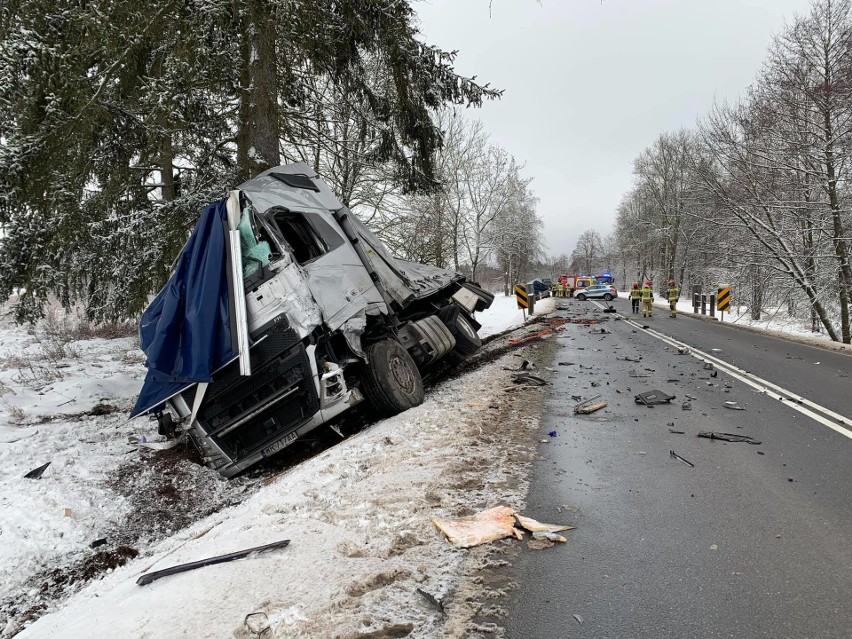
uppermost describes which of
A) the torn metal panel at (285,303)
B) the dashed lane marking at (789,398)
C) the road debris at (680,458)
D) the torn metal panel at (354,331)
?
the torn metal panel at (285,303)

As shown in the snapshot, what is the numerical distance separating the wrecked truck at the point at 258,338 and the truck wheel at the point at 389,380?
0.06ft

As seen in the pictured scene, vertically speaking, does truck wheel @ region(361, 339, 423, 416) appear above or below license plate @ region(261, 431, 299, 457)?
above

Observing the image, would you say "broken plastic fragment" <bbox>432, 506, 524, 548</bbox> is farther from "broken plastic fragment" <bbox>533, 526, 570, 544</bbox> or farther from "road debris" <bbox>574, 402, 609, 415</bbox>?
"road debris" <bbox>574, 402, 609, 415</bbox>

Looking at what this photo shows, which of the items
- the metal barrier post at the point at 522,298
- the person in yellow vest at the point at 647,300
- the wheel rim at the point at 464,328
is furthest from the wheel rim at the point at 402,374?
the person in yellow vest at the point at 647,300

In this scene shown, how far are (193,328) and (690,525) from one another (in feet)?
14.6

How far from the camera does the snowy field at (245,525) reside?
2391mm

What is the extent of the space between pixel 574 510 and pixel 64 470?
4.70 metres

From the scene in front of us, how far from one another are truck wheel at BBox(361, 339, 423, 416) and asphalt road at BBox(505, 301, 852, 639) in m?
1.71

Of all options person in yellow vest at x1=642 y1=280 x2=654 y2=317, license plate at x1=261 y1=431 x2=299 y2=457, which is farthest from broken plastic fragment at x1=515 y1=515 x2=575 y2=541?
person in yellow vest at x1=642 y1=280 x2=654 y2=317

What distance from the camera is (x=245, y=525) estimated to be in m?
3.42

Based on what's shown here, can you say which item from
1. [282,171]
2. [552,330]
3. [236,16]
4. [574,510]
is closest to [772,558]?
[574,510]

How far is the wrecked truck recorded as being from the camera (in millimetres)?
4777

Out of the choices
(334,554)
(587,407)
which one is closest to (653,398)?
(587,407)

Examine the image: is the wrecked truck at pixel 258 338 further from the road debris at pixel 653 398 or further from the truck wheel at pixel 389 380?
the road debris at pixel 653 398
